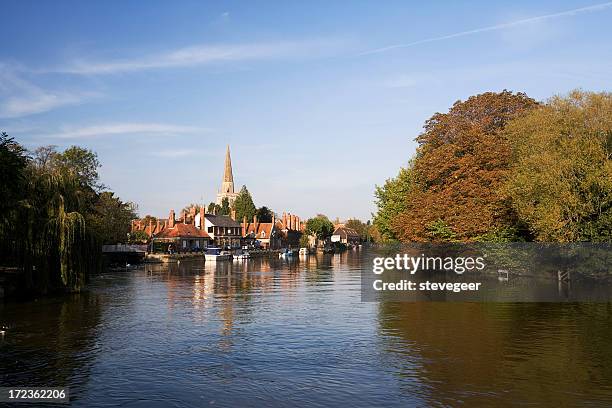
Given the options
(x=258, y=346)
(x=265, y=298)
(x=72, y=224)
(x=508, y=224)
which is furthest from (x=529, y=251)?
(x=72, y=224)

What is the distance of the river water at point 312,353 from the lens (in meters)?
18.8

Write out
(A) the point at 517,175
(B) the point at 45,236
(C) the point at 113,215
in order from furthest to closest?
(C) the point at 113,215
(A) the point at 517,175
(B) the point at 45,236

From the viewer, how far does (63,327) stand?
3188cm

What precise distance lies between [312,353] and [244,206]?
551 feet

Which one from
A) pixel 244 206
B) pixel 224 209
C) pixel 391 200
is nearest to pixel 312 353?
pixel 391 200

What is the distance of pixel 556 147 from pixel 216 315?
30.2 meters

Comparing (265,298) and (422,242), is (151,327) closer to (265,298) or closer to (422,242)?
(265,298)

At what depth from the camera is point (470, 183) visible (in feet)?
168

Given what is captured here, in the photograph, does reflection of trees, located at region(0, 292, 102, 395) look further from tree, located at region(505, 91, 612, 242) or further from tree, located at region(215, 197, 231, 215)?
tree, located at region(215, 197, 231, 215)

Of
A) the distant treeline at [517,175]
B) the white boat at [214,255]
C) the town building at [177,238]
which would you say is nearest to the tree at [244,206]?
the town building at [177,238]

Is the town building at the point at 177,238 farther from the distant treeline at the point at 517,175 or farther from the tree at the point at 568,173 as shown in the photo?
the tree at the point at 568,173

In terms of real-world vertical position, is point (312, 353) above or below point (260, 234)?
below

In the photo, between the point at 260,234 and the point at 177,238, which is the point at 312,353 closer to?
the point at 177,238

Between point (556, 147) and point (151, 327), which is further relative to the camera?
point (556, 147)
